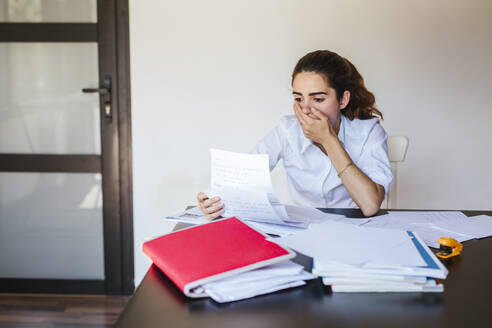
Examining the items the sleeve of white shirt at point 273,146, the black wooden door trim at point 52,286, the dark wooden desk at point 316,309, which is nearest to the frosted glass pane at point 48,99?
the black wooden door trim at point 52,286

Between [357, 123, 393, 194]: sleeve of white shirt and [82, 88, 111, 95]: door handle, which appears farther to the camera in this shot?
[82, 88, 111, 95]: door handle

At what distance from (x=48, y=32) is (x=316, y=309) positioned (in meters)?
2.33

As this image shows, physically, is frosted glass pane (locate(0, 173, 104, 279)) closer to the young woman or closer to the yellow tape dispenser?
the young woman

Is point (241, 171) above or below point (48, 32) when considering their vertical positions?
below

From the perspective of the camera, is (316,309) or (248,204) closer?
(316,309)

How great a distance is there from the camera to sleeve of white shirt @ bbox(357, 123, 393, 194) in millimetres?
1566

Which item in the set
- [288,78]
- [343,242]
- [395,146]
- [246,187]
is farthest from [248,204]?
[288,78]

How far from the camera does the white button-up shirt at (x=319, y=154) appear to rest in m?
1.72

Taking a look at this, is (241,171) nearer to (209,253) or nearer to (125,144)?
(209,253)

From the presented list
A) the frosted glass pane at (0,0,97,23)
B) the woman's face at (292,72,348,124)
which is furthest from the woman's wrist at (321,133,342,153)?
the frosted glass pane at (0,0,97,23)

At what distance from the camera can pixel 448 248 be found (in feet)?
3.12

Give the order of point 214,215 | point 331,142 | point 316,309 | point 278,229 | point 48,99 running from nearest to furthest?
1. point 316,309
2. point 278,229
3. point 214,215
4. point 331,142
5. point 48,99

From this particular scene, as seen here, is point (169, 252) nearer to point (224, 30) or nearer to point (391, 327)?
point (391, 327)

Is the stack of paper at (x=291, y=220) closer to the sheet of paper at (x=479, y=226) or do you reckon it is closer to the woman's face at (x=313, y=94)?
the sheet of paper at (x=479, y=226)
